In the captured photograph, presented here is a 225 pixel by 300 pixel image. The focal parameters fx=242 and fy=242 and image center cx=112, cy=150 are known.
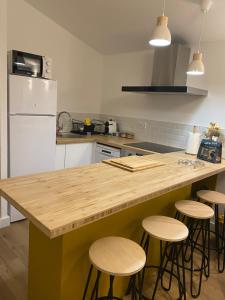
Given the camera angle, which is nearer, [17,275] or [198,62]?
[17,275]

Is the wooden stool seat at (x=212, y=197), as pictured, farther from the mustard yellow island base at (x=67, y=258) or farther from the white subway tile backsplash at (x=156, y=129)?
the white subway tile backsplash at (x=156, y=129)

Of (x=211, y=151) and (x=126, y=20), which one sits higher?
(x=126, y=20)

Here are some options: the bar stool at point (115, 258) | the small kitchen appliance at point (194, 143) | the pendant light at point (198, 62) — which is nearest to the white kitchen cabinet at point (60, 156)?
the small kitchen appliance at point (194, 143)

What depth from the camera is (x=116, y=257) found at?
130 centimetres

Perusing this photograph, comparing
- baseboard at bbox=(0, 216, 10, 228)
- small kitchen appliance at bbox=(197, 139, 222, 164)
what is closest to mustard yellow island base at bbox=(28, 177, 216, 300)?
small kitchen appliance at bbox=(197, 139, 222, 164)

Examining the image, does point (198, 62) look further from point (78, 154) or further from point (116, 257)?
point (78, 154)

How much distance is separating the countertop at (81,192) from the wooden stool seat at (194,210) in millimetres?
269

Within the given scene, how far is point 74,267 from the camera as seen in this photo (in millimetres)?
1408

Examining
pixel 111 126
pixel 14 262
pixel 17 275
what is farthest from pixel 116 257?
pixel 111 126

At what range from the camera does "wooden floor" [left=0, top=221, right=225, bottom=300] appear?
1.92 meters

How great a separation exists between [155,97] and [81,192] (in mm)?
2658

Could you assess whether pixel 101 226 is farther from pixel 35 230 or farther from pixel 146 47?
pixel 146 47

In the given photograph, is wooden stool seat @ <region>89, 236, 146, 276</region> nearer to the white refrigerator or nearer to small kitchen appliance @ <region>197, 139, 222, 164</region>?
small kitchen appliance @ <region>197, 139, 222, 164</region>

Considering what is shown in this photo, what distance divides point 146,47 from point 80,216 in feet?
10.4
